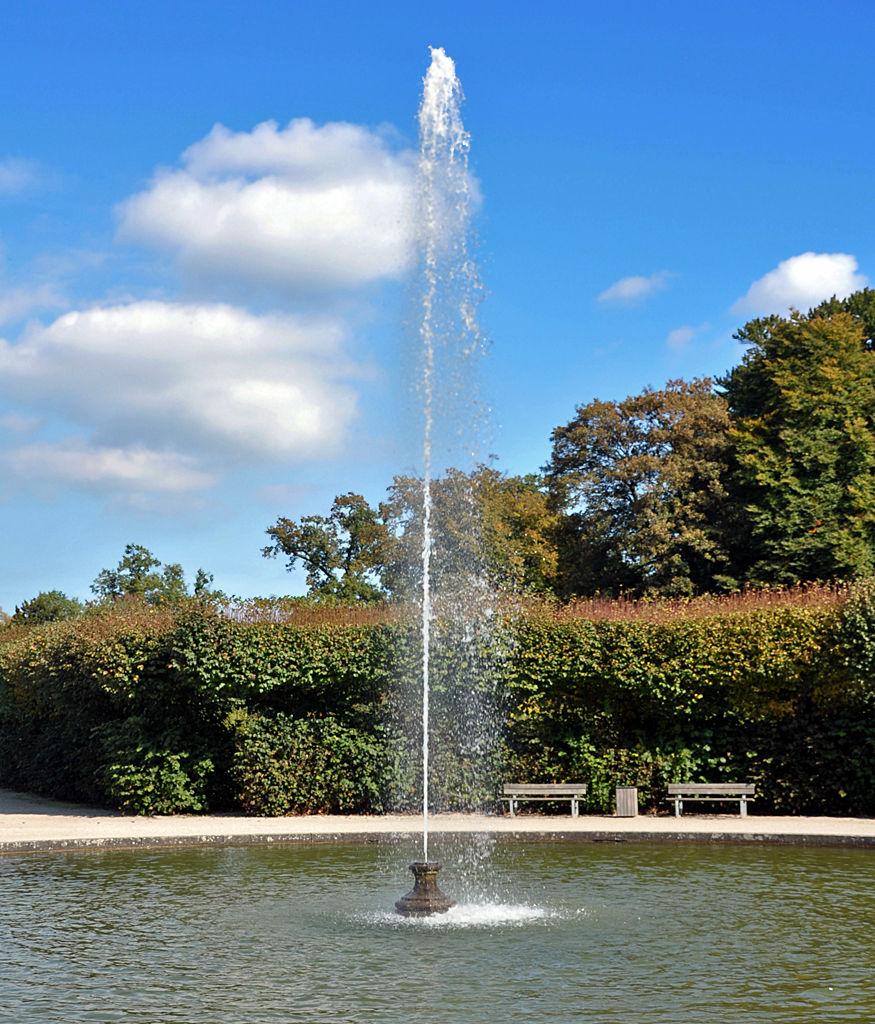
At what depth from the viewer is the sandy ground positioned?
17.5m

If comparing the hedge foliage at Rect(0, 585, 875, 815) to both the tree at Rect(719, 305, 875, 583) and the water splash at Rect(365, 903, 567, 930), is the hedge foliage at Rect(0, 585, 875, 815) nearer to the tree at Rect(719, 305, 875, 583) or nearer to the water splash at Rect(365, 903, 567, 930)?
the water splash at Rect(365, 903, 567, 930)

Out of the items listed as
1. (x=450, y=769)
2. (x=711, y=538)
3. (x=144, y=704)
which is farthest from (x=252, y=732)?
(x=711, y=538)

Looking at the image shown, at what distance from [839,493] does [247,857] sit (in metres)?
31.8

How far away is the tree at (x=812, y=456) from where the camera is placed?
41344mm

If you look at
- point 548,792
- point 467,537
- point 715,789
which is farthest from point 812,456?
point 548,792

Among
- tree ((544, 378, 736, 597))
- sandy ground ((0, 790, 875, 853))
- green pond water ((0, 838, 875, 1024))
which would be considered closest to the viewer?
green pond water ((0, 838, 875, 1024))

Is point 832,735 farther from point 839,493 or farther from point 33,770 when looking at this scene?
point 839,493

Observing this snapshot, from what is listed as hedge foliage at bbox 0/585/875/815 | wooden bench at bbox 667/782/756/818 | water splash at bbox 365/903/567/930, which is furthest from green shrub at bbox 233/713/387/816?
water splash at bbox 365/903/567/930

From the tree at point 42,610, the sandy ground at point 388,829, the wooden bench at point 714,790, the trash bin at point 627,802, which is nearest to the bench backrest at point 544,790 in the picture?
the sandy ground at point 388,829

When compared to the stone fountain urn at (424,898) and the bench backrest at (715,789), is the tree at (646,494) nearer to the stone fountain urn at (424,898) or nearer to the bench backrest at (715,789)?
the bench backrest at (715,789)

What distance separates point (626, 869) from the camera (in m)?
15.0

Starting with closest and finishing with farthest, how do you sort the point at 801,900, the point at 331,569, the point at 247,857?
the point at 801,900 < the point at 247,857 < the point at 331,569

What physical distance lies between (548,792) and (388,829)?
12.2 feet

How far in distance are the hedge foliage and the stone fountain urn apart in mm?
9745
